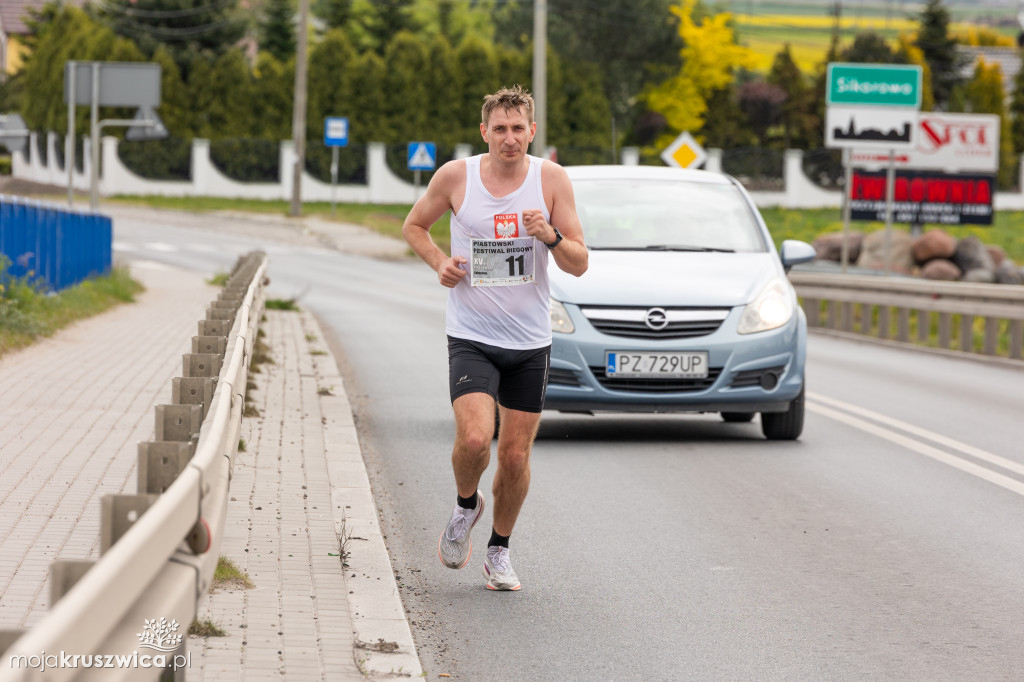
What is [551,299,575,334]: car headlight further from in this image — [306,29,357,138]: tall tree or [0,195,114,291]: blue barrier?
[306,29,357,138]: tall tree

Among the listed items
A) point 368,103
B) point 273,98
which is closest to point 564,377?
point 273,98

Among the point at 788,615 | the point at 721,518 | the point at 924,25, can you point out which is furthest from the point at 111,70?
the point at 924,25

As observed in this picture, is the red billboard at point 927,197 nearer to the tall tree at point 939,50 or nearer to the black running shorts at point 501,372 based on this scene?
the black running shorts at point 501,372

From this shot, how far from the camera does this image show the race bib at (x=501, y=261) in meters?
5.94

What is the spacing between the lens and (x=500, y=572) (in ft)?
20.2

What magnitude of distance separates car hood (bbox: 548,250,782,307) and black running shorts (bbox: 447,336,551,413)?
370 centimetres

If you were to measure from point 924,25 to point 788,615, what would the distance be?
319ft

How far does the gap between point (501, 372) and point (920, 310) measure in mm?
14302

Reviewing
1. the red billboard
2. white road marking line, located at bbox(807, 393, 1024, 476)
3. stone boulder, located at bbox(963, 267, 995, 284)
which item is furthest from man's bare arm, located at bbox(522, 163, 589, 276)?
the red billboard

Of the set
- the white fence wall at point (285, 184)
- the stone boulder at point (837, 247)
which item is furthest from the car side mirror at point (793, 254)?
the white fence wall at point (285, 184)

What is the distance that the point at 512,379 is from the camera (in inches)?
242

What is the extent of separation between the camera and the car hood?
9.88 metres

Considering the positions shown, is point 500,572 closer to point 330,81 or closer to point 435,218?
point 435,218

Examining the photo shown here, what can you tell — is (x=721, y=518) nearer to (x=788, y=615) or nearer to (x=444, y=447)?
(x=788, y=615)
